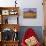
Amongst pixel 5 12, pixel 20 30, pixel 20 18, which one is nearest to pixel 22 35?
pixel 20 30

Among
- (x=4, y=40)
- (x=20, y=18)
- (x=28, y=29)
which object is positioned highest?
(x=20, y=18)

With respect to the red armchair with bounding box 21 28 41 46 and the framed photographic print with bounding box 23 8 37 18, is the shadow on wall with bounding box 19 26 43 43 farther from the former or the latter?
the framed photographic print with bounding box 23 8 37 18

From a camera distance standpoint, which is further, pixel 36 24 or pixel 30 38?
pixel 36 24

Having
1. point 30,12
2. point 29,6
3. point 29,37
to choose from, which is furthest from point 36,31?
point 29,6

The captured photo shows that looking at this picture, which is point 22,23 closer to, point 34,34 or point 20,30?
point 20,30

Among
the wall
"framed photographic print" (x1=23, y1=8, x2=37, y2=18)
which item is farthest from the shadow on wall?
"framed photographic print" (x1=23, y1=8, x2=37, y2=18)

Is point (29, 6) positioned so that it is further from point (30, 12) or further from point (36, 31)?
point (36, 31)

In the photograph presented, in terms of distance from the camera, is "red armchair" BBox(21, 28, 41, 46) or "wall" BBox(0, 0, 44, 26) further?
"wall" BBox(0, 0, 44, 26)

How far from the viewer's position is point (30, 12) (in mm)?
5004

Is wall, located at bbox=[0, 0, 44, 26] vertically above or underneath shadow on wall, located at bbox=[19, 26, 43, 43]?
above

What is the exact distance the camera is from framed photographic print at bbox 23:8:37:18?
4986mm

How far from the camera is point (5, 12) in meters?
4.91

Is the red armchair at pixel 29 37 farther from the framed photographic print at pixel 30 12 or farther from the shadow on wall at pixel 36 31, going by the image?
the framed photographic print at pixel 30 12

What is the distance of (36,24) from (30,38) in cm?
56
